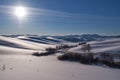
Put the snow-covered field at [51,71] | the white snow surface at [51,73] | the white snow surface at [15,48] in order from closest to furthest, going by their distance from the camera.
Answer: the white snow surface at [51,73], the snow-covered field at [51,71], the white snow surface at [15,48]

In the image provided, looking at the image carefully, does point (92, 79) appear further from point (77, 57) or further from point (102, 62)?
point (77, 57)

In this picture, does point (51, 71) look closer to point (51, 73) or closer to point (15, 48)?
point (51, 73)

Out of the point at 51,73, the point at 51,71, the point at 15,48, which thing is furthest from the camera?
the point at 15,48

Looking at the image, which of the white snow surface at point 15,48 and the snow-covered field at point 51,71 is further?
the white snow surface at point 15,48

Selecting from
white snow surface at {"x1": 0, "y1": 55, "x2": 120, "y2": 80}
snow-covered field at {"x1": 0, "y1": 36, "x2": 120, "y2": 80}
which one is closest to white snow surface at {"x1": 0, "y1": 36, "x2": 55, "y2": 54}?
snow-covered field at {"x1": 0, "y1": 36, "x2": 120, "y2": 80}

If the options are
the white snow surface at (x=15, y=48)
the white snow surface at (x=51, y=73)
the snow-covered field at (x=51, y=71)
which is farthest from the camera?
the white snow surface at (x=15, y=48)

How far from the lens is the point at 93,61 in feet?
97.8

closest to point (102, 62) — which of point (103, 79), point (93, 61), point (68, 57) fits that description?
point (93, 61)

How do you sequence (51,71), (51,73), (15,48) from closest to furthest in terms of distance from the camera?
1. (51,73)
2. (51,71)
3. (15,48)

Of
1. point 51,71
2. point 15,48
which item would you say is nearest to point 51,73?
point 51,71

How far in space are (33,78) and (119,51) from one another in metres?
44.0

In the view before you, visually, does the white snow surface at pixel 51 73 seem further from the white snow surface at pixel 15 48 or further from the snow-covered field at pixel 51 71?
the white snow surface at pixel 15 48

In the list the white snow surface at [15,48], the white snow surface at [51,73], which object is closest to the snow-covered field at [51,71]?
the white snow surface at [51,73]

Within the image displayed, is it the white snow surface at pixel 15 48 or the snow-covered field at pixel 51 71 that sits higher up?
the white snow surface at pixel 15 48
